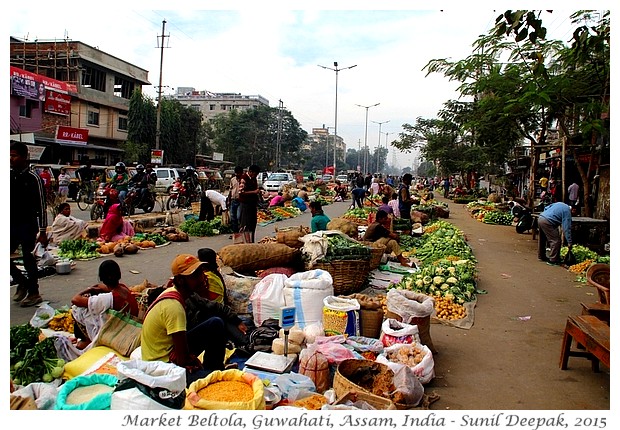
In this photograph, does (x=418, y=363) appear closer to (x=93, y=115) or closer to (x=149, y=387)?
(x=149, y=387)

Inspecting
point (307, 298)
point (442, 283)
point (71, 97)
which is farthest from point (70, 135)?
point (307, 298)

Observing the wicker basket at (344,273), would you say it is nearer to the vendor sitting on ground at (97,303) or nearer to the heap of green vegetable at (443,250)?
the heap of green vegetable at (443,250)

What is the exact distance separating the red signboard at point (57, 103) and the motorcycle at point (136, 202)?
632 inches

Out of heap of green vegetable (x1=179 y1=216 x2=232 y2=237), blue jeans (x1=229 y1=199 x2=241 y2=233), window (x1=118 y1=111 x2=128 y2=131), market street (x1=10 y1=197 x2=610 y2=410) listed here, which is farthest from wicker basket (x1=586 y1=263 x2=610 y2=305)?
window (x1=118 y1=111 x2=128 y2=131)

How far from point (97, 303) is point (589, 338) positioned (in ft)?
14.6

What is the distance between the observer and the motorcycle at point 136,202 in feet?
57.8

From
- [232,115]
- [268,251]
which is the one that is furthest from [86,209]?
[232,115]

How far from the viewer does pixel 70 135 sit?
104ft

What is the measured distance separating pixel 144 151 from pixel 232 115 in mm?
24832

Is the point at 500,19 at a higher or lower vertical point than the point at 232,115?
lower

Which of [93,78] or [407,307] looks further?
[93,78]

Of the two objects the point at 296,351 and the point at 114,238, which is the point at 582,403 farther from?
the point at 114,238

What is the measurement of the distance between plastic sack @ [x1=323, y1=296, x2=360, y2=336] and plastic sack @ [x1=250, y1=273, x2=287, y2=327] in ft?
2.13
